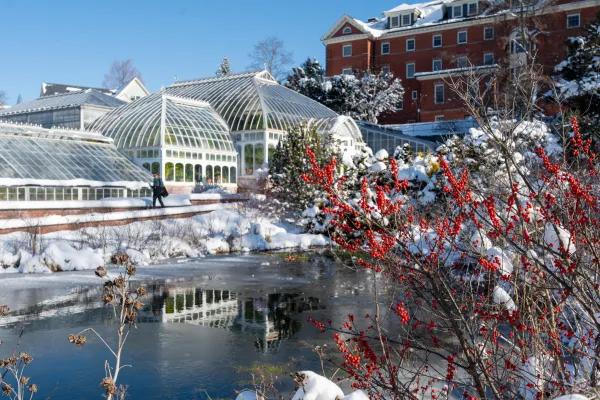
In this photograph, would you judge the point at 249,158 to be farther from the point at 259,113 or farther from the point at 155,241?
the point at 155,241

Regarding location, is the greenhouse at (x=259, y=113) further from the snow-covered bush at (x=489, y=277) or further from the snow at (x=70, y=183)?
the snow-covered bush at (x=489, y=277)

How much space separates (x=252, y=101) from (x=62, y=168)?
13274mm

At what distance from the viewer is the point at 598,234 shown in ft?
14.0

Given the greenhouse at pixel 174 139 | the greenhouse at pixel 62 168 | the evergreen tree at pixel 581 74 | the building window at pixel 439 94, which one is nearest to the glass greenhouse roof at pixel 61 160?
Answer: the greenhouse at pixel 62 168

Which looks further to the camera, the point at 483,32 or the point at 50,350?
the point at 483,32

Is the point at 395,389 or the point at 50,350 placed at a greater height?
the point at 395,389

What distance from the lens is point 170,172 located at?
31156mm

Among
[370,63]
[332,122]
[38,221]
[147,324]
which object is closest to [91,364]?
[147,324]

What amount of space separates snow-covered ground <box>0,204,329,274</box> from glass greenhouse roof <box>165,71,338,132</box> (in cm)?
907

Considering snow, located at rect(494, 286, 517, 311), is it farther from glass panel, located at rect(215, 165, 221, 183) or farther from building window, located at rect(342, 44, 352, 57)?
building window, located at rect(342, 44, 352, 57)

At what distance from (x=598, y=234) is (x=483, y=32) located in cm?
4659

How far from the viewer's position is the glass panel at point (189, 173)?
105ft

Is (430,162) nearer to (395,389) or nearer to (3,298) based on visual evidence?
(3,298)

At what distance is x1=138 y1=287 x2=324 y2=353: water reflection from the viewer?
998 cm
